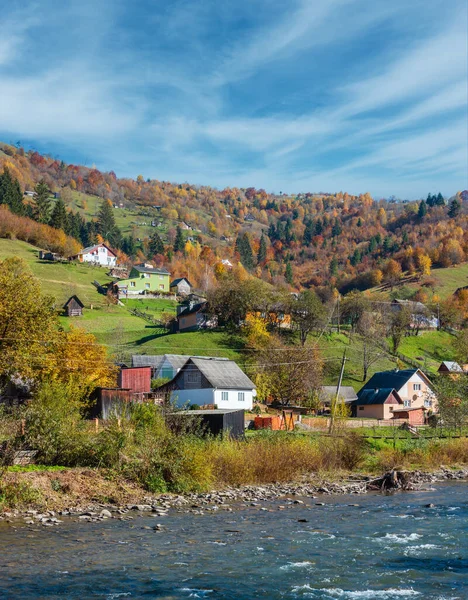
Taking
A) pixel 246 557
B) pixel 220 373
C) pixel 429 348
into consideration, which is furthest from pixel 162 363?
pixel 429 348

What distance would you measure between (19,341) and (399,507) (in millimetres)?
25670

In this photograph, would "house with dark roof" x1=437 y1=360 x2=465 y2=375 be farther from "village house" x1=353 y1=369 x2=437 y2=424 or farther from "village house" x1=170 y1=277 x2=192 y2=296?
"village house" x1=170 y1=277 x2=192 y2=296

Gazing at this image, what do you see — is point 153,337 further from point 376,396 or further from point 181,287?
point 181,287

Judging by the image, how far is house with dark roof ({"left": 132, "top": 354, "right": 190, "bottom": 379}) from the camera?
6581 cm

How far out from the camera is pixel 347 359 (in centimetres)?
8650

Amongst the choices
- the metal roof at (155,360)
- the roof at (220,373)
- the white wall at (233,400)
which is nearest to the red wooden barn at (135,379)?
the roof at (220,373)

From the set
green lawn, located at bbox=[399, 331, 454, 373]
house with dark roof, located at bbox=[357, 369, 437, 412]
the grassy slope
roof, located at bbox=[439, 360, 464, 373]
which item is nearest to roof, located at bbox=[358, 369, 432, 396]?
house with dark roof, located at bbox=[357, 369, 437, 412]

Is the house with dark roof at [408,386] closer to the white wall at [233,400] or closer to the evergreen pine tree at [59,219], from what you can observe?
A: the white wall at [233,400]

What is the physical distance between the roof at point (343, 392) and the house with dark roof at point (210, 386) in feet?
46.0

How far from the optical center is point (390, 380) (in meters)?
75.5

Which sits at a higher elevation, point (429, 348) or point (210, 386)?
point (429, 348)

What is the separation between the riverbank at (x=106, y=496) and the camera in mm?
23953

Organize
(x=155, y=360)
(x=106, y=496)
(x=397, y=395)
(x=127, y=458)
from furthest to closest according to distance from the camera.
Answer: (x=397, y=395), (x=155, y=360), (x=127, y=458), (x=106, y=496)

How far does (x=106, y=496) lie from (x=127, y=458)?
8.81 ft
